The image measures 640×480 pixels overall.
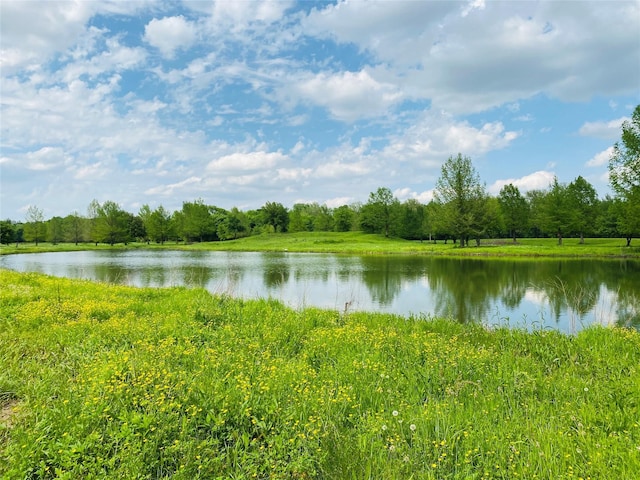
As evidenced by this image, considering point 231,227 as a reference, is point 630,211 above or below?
below

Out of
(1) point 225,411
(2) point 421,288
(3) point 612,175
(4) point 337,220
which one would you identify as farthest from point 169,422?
(4) point 337,220

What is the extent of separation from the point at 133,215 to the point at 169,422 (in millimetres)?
110837

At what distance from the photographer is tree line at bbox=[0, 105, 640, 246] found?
189 feet

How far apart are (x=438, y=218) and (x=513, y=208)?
690 inches

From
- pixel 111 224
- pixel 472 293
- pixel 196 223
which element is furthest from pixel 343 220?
pixel 472 293

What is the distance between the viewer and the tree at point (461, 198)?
58125mm

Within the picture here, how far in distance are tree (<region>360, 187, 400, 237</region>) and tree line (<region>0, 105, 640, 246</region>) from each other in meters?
0.23

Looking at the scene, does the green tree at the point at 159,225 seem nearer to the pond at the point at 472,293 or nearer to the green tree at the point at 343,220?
the green tree at the point at 343,220

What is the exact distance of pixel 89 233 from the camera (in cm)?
9475

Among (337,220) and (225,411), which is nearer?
(225,411)

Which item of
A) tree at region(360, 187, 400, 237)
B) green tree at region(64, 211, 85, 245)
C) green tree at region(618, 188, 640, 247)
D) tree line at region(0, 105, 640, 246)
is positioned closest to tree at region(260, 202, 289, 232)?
tree line at region(0, 105, 640, 246)

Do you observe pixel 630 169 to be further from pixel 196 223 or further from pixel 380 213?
pixel 196 223

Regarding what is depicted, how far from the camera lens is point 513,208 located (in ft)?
230

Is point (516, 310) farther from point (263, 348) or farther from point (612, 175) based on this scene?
point (612, 175)
